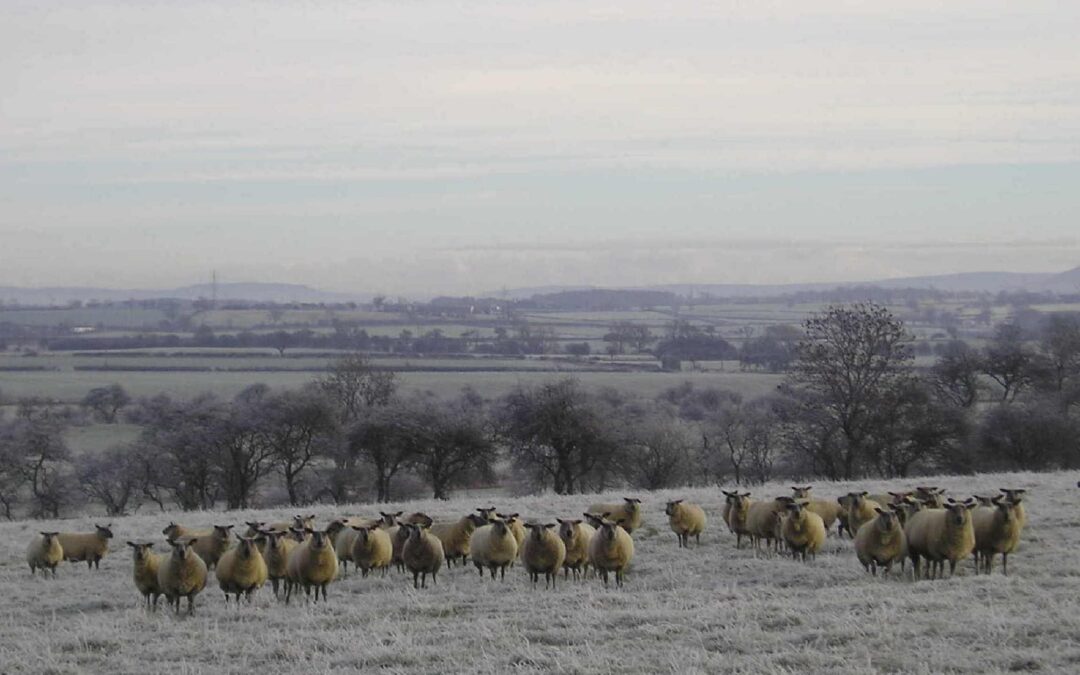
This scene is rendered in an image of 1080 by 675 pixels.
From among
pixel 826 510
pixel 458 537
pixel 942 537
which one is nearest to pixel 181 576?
pixel 458 537

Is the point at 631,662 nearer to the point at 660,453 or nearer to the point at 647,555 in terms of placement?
the point at 647,555

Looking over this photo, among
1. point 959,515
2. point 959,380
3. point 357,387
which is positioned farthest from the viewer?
point 357,387

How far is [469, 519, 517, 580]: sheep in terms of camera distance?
21.7 meters

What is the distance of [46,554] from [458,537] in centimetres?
883

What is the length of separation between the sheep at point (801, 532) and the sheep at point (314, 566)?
8328 millimetres

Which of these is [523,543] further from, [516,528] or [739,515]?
[739,515]

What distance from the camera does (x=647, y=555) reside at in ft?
76.8

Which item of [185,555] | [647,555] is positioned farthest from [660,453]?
[185,555]

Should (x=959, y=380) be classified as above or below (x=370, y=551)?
below

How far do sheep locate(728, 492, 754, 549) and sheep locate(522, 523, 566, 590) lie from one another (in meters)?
5.29

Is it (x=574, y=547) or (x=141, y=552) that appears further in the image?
(x=574, y=547)

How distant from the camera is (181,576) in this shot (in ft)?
64.0

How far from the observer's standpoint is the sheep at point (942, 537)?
19062 mm

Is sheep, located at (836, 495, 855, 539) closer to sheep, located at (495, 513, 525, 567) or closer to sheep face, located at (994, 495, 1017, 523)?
sheep face, located at (994, 495, 1017, 523)
